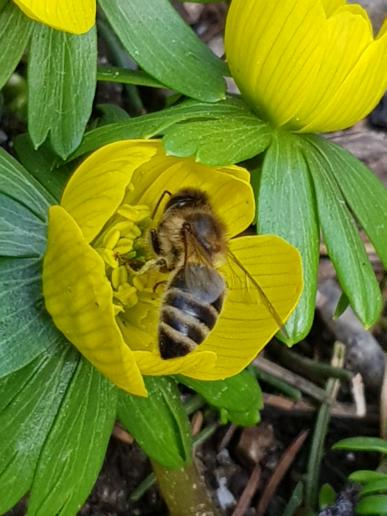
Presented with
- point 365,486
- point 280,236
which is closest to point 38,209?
point 280,236

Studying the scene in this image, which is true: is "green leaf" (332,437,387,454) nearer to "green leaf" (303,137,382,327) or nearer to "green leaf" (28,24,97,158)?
"green leaf" (303,137,382,327)

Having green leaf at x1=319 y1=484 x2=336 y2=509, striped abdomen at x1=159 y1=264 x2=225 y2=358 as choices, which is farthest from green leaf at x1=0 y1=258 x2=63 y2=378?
green leaf at x1=319 y1=484 x2=336 y2=509

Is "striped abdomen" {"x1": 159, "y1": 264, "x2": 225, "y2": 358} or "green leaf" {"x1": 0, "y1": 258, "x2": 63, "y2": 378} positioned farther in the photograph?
"green leaf" {"x1": 0, "y1": 258, "x2": 63, "y2": 378}

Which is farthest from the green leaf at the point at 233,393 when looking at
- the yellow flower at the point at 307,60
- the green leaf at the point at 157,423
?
the yellow flower at the point at 307,60

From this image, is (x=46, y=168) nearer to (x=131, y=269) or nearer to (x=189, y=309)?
(x=131, y=269)

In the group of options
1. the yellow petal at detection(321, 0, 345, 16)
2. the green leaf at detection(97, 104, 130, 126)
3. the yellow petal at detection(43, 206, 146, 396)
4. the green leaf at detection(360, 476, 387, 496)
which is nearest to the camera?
the yellow petal at detection(43, 206, 146, 396)

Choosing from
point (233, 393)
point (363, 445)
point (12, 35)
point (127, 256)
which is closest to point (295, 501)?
point (363, 445)

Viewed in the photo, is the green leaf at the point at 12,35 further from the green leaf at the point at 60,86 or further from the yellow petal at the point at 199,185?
the yellow petal at the point at 199,185
